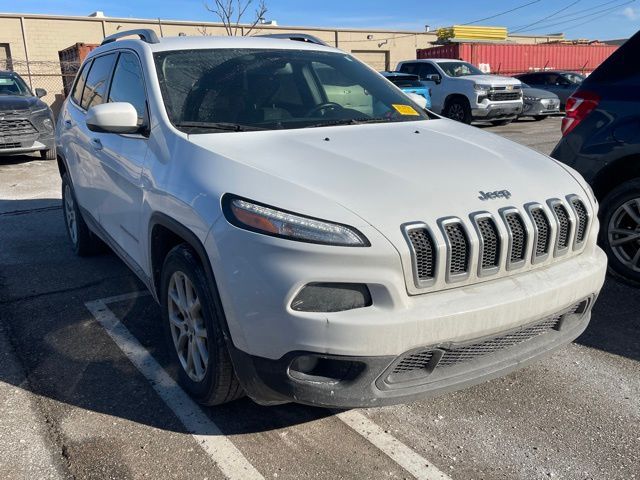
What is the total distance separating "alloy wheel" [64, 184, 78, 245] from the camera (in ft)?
17.4

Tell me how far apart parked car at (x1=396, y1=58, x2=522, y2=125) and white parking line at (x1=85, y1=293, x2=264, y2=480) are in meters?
13.4

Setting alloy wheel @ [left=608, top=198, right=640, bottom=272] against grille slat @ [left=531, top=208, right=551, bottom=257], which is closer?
grille slat @ [left=531, top=208, right=551, bottom=257]

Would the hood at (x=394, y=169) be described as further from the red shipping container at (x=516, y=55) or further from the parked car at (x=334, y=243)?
the red shipping container at (x=516, y=55)

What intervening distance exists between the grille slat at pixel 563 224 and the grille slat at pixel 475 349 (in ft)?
0.99

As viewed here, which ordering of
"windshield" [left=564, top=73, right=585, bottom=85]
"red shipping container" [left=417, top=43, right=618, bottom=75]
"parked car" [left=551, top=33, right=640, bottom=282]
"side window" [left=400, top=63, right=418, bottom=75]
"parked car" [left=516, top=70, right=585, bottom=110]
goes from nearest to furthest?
"parked car" [left=551, top=33, right=640, bottom=282]
"side window" [left=400, top=63, right=418, bottom=75]
"parked car" [left=516, top=70, right=585, bottom=110]
"windshield" [left=564, top=73, right=585, bottom=85]
"red shipping container" [left=417, top=43, right=618, bottom=75]

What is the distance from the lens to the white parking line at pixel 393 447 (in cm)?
247

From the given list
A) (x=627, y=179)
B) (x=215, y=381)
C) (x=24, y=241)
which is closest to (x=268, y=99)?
(x=215, y=381)

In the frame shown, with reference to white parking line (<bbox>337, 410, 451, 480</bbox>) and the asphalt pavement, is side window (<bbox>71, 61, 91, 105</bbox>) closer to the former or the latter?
the asphalt pavement

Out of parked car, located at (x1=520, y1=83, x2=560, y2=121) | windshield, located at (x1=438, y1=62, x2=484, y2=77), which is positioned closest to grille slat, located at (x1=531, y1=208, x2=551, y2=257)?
windshield, located at (x1=438, y1=62, x2=484, y2=77)

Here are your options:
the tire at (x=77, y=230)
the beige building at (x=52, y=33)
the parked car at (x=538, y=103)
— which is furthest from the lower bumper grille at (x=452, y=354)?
the beige building at (x=52, y=33)

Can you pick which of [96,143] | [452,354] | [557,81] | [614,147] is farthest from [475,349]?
[557,81]

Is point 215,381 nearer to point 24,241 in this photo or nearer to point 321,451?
point 321,451

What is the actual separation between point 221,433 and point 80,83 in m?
3.64

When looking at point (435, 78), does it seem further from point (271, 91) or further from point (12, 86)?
point (271, 91)
